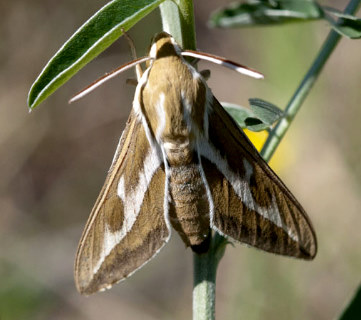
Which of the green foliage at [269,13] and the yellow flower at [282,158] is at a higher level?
the green foliage at [269,13]

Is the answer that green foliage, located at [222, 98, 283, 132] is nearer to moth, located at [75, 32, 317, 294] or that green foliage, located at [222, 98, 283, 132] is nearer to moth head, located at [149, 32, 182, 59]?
moth, located at [75, 32, 317, 294]

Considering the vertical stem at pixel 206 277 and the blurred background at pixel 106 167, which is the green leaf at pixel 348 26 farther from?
the blurred background at pixel 106 167

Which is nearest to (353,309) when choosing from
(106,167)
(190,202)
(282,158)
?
(190,202)

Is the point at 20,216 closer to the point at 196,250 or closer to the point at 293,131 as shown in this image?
the point at 293,131

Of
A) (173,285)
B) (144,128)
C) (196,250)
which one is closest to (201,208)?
(196,250)

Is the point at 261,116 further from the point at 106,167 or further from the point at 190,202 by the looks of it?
the point at 106,167

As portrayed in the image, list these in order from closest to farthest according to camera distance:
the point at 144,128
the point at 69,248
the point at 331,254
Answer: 1. the point at 144,128
2. the point at 331,254
3. the point at 69,248

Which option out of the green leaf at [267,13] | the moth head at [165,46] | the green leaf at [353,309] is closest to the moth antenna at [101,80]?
the moth head at [165,46]
